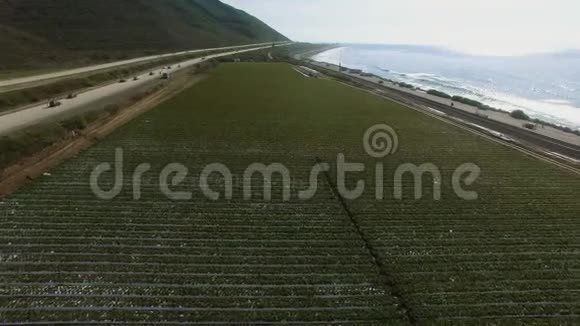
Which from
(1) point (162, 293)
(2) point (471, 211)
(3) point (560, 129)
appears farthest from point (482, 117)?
(1) point (162, 293)

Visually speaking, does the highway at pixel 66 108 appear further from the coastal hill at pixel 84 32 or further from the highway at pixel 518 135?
the highway at pixel 518 135

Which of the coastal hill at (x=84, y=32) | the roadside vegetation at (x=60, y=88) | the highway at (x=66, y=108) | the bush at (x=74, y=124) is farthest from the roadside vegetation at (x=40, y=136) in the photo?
the coastal hill at (x=84, y=32)

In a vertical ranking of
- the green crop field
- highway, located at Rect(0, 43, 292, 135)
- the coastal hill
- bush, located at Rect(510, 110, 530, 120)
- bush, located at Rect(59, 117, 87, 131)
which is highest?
the coastal hill

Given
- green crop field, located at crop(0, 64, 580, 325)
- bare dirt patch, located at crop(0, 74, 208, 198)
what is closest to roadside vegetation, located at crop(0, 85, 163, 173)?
bare dirt patch, located at crop(0, 74, 208, 198)

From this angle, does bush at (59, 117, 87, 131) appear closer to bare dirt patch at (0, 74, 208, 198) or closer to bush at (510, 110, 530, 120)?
bare dirt patch at (0, 74, 208, 198)

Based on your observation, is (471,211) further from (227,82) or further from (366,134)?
(227,82)

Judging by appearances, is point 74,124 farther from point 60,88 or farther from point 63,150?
point 60,88

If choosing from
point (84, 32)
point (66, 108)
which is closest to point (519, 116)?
point (66, 108)
